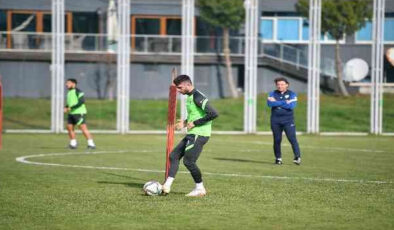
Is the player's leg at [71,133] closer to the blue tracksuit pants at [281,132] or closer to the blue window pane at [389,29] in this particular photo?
the blue tracksuit pants at [281,132]

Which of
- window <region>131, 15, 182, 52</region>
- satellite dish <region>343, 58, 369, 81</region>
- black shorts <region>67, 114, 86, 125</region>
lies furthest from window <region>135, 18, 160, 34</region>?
black shorts <region>67, 114, 86, 125</region>

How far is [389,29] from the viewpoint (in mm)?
36938

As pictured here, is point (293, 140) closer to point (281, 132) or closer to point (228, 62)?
point (281, 132)

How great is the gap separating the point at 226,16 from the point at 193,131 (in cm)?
2281

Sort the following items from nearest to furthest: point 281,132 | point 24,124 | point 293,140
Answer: point 293,140 < point 281,132 < point 24,124

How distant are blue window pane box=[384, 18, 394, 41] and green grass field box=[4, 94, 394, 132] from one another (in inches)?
92.0

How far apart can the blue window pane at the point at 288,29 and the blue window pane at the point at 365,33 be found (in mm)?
2423

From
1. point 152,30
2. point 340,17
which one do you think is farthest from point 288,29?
point 152,30

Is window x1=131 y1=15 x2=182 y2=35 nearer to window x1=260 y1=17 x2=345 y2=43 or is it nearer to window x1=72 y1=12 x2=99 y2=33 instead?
window x1=72 y1=12 x2=99 y2=33

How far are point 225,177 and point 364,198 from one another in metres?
4.18

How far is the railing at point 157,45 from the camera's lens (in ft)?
118

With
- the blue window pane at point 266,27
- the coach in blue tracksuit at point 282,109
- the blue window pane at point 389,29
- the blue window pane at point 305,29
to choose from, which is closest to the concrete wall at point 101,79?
the blue window pane at point 266,27

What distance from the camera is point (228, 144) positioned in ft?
98.0

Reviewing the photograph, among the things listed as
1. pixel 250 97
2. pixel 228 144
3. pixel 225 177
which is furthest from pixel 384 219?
pixel 250 97
